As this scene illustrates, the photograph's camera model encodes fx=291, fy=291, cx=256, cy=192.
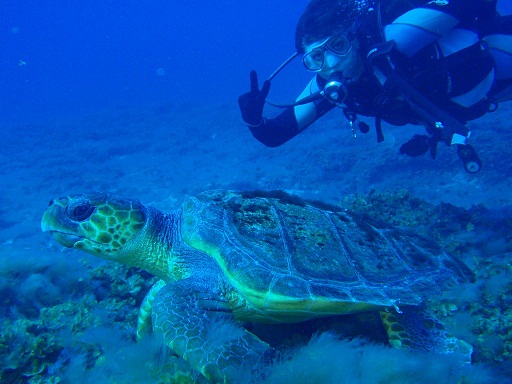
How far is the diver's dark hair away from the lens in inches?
178

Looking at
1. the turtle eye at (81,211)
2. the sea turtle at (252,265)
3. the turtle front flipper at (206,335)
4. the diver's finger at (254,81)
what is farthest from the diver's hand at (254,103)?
the turtle front flipper at (206,335)

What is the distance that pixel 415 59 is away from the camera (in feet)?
14.4

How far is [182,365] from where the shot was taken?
6.08ft

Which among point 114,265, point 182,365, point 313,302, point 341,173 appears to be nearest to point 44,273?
point 114,265

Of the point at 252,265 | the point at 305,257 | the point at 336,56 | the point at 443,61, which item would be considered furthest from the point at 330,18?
the point at 252,265

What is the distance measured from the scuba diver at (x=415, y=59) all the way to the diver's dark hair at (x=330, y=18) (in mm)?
15

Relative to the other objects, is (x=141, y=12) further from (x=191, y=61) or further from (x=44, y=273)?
(x=44, y=273)

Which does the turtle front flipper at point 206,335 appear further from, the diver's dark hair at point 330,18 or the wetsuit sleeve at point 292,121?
the diver's dark hair at point 330,18

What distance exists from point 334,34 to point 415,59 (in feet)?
4.19

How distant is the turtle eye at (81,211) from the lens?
8.86 ft

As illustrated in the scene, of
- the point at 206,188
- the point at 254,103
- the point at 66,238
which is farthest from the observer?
the point at 206,188

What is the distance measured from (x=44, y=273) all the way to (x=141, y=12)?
16616 cm

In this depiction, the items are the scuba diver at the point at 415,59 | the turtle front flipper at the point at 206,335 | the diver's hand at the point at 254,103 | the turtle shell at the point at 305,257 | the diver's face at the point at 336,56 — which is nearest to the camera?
the turtle front flipper at the point at 206,335

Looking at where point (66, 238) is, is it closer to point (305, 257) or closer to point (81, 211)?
point (81, 211)
